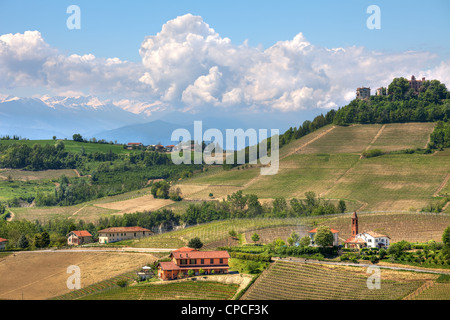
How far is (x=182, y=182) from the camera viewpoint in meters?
163

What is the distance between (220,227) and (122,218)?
26.1 metres

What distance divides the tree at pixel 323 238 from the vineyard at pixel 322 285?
664 centimetres

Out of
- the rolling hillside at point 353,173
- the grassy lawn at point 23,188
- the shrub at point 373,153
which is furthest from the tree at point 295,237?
the grassy lawn at point 23,188

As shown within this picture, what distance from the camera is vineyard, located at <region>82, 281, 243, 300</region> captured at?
65.2m

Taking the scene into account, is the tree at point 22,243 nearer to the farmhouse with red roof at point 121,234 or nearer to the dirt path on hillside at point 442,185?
the farmhouse with red roof at point 121,234

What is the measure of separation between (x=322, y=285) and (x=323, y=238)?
12.7 meters

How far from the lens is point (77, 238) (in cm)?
10612

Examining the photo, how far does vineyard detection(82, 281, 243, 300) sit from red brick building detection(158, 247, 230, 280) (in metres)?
2.46

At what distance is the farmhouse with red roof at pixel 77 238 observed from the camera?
106000 mm

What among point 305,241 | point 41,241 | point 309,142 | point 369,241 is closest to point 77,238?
point 41,241

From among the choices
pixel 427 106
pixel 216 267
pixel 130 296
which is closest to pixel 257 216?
pixel 216 267

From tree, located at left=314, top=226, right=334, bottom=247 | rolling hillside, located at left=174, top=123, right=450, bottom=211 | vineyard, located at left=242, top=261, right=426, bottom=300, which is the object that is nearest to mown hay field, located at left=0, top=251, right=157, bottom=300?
vineyard, located at left=242, top=261, right=426, bottom=300

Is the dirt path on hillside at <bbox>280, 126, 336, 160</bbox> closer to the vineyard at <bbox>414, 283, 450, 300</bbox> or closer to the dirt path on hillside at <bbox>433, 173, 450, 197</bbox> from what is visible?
the dirt path on hillside at <bbox>433, 173, 450, 197</bbox>
